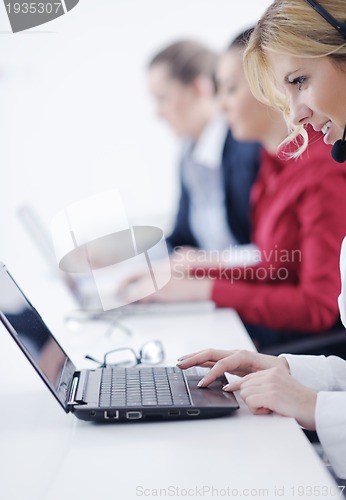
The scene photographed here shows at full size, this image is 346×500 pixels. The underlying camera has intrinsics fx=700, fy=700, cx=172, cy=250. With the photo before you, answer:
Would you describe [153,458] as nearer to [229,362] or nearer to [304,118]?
[229,362]

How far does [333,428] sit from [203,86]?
2.27 metres

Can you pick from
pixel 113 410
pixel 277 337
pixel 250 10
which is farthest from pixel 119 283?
pixel 250 10

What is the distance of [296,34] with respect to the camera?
111cm

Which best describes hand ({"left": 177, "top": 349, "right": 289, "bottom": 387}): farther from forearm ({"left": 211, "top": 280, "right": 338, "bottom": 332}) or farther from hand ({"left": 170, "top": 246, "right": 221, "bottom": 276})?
hand ({"left": 170, "top": 246, "right": 221, "bottom": 276})

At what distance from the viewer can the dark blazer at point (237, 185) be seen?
262 centimetres

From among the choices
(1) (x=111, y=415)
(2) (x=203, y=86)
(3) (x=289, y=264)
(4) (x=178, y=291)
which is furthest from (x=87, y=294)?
(2) (x=203, y=86)

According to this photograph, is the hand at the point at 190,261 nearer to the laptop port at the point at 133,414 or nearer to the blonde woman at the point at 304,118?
the blonde woman at the point at 304,118

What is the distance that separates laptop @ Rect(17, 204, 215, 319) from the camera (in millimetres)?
1817

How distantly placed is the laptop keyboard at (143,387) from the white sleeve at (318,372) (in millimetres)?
194

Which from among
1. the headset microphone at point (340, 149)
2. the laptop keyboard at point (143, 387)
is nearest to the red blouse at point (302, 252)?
the headset microphone at point (340, 149)

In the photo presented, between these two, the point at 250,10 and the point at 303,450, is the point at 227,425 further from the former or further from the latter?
the point at 250,10

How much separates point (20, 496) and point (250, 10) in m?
3.28

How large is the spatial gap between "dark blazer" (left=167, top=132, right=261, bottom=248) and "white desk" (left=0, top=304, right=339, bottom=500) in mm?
1651

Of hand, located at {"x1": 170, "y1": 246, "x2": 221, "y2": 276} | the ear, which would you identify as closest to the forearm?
hand, located at {"x1": 170, "y1": 246, "x2": 221, "y2": 276}
